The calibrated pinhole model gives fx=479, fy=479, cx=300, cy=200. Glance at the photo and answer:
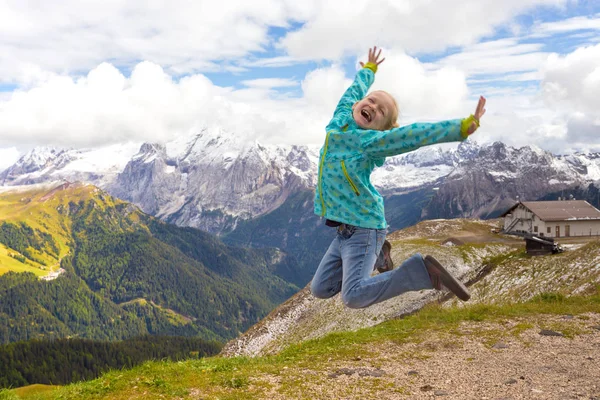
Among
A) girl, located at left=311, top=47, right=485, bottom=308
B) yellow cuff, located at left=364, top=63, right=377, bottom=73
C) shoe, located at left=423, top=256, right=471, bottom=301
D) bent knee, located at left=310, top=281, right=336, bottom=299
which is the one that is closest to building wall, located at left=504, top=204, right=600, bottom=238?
yellow cuff, located at left=364, top=63, right=377, bottom=73

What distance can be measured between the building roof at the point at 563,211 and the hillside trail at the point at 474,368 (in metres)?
81.2

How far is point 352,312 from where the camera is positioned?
143 feet

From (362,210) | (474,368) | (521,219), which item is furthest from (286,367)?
(521,219)

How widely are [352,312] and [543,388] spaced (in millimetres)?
34206

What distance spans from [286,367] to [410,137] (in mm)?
7406

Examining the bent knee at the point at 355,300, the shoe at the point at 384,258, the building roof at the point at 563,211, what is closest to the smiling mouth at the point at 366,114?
the shoe at the point at 384,258

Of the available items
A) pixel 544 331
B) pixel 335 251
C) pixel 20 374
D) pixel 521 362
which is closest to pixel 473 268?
pixel 544 331

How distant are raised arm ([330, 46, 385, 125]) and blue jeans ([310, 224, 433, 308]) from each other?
2685 mm

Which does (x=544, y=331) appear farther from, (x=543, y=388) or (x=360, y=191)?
(x=360, y=191)

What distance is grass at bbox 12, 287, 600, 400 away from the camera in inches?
420

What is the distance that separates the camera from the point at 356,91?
37.0 feet

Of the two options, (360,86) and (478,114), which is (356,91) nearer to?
(360,86)

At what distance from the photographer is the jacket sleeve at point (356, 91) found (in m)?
10.8

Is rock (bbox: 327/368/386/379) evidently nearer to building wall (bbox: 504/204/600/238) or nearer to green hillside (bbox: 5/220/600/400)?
green hillside (bbox: 5/220/600/400)
